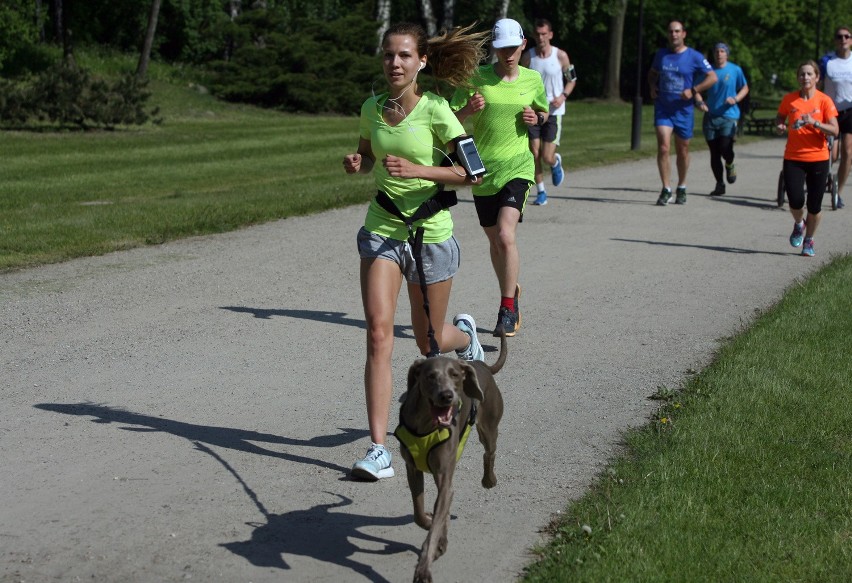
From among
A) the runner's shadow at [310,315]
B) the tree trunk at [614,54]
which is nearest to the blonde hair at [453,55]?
the runner's shadow at [310,315]

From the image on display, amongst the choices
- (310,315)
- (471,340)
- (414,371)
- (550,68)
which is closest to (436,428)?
(414,371)

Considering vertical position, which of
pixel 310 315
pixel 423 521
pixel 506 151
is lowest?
pixel 310 315

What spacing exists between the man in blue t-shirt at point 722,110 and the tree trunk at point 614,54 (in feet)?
112

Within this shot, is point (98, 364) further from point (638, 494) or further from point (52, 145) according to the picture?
point (52, 145)

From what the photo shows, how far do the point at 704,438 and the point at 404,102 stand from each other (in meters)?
2.23

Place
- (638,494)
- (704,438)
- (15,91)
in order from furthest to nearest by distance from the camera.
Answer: (15,91) < (704,438) < (638,494)

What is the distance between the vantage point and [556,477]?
5.91 m

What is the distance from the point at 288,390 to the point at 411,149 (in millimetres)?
2035

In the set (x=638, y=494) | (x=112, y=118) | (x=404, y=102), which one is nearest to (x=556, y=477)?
(x=638, y=494)

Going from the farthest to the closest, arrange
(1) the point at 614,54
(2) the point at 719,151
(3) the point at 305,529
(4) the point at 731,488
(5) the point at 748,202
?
(1) the point at 614,54 < (2) the point at 719,151 < (5) the point at 748,202 < (4) the point at 731,488 < (3) the point at 305,529

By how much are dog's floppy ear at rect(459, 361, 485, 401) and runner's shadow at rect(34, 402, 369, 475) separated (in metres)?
1.22

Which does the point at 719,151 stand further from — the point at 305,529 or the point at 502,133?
the point at 305,529

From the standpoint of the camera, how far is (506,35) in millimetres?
8883

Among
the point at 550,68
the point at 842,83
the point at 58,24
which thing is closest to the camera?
the point at 550,68
